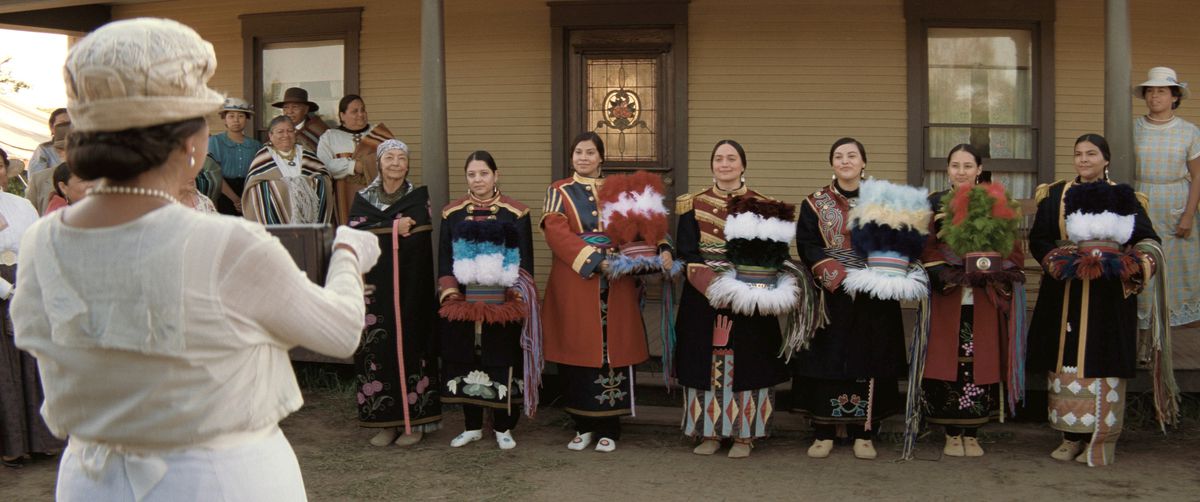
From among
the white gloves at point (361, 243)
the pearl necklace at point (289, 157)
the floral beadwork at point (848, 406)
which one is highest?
the pearl necklace at point (289, 157)

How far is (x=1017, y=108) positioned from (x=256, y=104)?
20.4ft

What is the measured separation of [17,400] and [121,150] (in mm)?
4850

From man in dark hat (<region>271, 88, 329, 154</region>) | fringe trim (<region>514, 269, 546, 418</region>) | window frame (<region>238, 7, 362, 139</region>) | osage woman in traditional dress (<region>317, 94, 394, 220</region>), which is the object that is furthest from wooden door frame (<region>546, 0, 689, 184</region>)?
fringe trim (<region>514, 269, 546, 418</region>)

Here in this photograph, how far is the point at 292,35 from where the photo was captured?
9.06 meters

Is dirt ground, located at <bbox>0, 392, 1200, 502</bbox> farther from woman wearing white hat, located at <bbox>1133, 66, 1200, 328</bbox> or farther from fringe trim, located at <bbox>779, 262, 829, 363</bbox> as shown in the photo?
woman wearing white hat, located at <bbox>1133, 66, 1200, 328</bbox>

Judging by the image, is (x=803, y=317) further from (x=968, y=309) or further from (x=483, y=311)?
(x=483, y=311)

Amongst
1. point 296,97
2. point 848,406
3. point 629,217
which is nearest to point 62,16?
point 296,97

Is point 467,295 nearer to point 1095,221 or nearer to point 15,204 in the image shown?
point 15,204

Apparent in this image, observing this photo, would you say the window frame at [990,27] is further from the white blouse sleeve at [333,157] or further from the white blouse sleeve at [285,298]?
the white blouse sleeve at [285,298]

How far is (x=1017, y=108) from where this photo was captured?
27.2 ft

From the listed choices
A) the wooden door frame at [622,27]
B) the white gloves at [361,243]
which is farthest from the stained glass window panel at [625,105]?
the white gloves at [361,243]

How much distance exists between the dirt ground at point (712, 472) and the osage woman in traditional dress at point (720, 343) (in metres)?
0.20

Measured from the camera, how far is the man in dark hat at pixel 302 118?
8.25 metres

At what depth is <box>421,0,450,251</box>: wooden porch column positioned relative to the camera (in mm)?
6832
